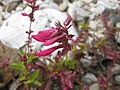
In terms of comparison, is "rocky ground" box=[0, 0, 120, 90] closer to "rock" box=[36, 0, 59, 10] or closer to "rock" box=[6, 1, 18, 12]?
"rock" box=[36, 0, 59, 10]

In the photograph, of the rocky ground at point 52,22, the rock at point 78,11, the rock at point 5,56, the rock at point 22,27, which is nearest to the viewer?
the rock at point 5,56

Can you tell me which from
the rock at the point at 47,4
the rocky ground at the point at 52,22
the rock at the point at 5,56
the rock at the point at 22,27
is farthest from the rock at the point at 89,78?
the rock at the point at 47,4

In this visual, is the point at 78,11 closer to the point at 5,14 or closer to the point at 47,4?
the point at 47,4

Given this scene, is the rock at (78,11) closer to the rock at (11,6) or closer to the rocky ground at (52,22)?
the rocky ground at (52,22)

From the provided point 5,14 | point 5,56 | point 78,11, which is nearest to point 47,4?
point 78,11

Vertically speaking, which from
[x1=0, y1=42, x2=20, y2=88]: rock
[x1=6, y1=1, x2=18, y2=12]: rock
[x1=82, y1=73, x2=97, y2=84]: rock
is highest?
[x1=6, y1=1, x2=18, y2=12]: rock

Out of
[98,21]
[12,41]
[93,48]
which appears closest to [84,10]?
[98,21]

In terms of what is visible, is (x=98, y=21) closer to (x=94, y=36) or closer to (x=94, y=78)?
(x=94, y=36)

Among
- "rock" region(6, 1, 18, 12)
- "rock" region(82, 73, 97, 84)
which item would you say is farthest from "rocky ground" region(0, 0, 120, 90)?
"rock" region(6, 1, 18, 12)

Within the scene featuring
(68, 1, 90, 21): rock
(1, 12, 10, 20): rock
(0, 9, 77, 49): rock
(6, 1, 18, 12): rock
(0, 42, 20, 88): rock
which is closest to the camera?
(0, 42, 20, 88): rock
